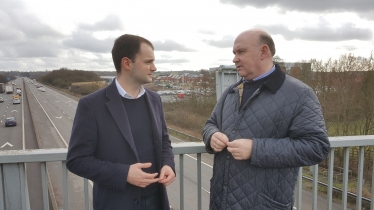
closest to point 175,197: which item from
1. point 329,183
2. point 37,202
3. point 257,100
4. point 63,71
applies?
point 37,202

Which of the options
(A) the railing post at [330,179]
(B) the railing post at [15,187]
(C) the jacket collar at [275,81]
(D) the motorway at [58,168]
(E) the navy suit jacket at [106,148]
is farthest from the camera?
(D) the motorway at [58,168]

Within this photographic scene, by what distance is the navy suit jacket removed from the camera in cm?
159

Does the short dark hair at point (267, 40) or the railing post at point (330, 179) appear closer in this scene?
the short dark hair at point (267, 40)

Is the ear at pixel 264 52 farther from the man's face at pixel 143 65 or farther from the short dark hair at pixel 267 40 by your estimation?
the man's face at pixel 143 65

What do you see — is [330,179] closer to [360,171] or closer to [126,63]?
[360,171]

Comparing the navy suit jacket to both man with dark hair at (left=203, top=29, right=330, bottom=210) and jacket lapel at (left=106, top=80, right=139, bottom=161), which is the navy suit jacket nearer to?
jacket lapel at (left=106, top=80, right=139, bottom=161)

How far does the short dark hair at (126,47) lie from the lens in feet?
5.50

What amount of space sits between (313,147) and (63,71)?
86.0m

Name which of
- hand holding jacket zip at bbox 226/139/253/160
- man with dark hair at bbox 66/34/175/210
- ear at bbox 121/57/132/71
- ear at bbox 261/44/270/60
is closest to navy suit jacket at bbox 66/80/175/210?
man with dark hair at bbox 66/34/175/210

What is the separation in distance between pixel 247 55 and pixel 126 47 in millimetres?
762

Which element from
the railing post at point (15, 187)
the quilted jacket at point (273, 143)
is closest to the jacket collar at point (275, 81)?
the quilted jacket at point (273, 143)

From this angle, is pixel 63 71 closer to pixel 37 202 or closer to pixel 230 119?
pixel 37 202

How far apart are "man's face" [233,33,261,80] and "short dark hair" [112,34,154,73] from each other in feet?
2.02

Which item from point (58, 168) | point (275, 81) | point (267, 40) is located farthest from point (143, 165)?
point (58, 168)
